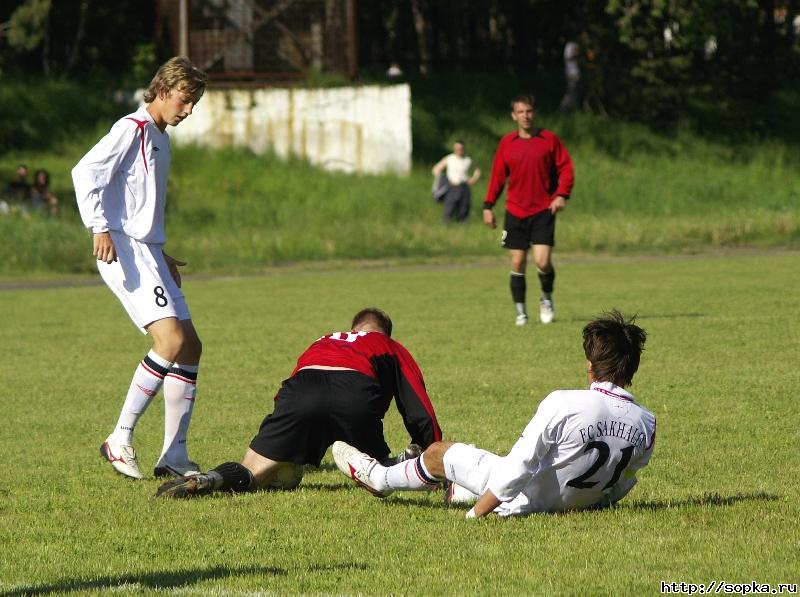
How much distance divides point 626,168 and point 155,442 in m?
32.2

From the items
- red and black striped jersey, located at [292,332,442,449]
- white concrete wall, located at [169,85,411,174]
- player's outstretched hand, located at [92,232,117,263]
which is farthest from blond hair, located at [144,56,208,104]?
white concrete wall, located at [169,85,411,174]

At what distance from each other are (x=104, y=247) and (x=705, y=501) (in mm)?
3385

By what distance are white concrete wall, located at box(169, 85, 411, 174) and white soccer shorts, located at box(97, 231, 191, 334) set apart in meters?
28.6

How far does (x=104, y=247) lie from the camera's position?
795 cm

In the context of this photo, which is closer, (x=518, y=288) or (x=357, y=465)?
(x=357, y=465)

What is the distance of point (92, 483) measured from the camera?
816 centimetres

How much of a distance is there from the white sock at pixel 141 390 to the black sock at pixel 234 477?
3.18ft

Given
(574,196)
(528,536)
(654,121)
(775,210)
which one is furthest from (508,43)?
(528,536)

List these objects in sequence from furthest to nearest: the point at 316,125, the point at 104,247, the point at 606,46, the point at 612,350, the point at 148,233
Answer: the point at 606,46 → the point at 316,125 → the point at 148,233 → the point at 104,247 → the point at 612,350

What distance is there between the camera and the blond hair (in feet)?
26.5

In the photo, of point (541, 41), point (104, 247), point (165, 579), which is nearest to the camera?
point (165, 579)

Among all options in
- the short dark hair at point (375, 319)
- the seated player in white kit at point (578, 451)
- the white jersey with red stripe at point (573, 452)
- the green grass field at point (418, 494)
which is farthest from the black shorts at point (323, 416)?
the white jersey with red stripe at point (573, 452)

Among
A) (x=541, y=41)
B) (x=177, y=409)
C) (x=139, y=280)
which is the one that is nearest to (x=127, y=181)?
(x=139, y=280)

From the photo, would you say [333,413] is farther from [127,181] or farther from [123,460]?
[127,181]
